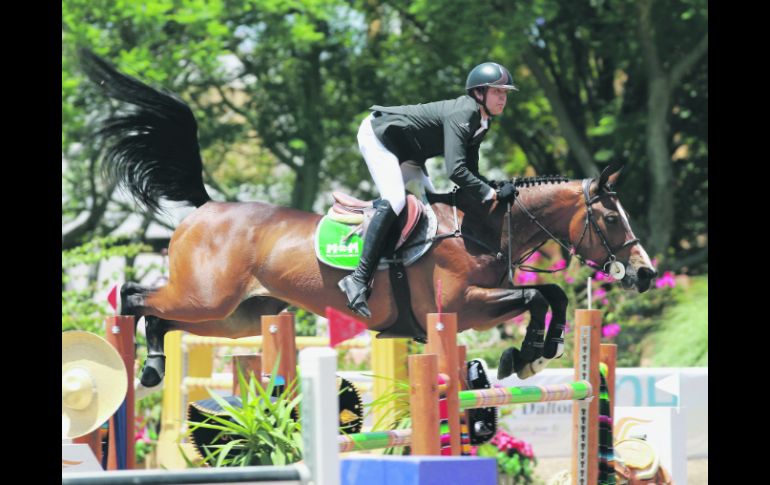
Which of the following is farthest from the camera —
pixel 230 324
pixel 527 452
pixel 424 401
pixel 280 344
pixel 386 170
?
pixel 527 452

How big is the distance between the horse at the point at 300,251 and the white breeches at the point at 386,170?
0.19 meters

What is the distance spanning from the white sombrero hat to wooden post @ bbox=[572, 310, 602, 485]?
1784mm

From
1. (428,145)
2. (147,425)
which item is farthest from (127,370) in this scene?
(147,425)

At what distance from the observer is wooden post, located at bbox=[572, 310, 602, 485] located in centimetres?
451

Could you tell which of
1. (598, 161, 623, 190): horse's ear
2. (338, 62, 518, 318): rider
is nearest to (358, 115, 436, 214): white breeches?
(338, 62, 518, 318): rider

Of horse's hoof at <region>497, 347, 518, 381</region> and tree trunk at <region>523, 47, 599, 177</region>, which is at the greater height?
tree trunk at <region>523, 47, 599, 177</region>

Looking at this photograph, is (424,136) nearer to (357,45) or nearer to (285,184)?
(357,45)

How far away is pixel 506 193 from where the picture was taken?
5.07m

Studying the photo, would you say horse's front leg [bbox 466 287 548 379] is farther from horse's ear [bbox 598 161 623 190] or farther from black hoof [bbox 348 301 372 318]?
horse's ear [bbox 598 161 623 190]

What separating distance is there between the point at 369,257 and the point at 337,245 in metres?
0.27

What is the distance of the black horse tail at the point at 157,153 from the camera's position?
578cm

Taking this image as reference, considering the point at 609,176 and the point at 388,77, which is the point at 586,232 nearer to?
the point at 609,176

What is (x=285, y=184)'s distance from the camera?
1727cm

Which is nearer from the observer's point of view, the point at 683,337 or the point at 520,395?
the point at 520,395
